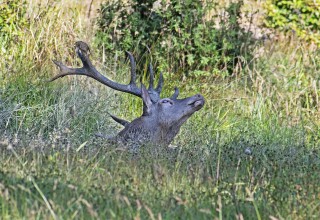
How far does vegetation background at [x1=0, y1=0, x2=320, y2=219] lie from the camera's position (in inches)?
222

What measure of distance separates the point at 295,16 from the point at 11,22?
537cm

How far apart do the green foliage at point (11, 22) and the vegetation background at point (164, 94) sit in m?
0.02

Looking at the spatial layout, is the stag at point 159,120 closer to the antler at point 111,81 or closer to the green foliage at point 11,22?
the antler at point 111,81

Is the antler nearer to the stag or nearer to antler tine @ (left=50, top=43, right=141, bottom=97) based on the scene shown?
antler tine @ (left=50, top=43, right=141, bottom=97)

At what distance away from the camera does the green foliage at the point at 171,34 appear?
11.2 meters

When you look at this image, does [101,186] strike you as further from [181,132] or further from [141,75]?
[141,75]

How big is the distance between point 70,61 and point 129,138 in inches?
128

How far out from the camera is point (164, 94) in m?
10.5

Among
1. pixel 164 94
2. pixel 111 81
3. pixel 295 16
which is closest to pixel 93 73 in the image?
pixel 111 81

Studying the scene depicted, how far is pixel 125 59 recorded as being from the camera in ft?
37.4

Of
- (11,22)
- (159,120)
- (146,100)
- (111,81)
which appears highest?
(11,22)

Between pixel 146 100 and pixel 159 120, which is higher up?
pixel 146 100

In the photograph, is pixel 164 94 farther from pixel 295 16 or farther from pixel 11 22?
pixel 295 16

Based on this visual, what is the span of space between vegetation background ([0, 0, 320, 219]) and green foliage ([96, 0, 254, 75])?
0.06 ft
